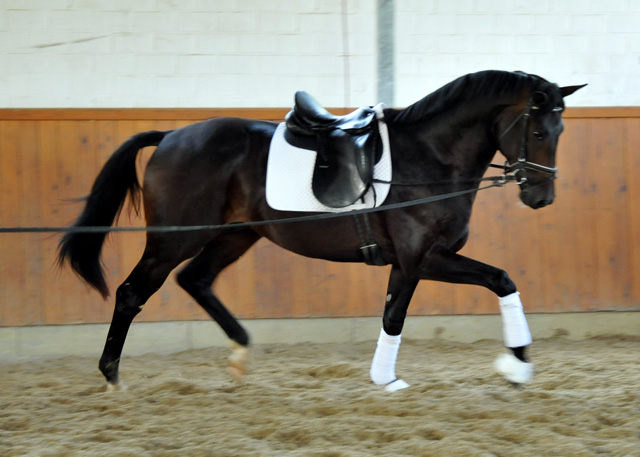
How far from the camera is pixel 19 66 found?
5.01 meters

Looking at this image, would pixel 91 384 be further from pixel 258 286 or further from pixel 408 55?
pixel 408 55

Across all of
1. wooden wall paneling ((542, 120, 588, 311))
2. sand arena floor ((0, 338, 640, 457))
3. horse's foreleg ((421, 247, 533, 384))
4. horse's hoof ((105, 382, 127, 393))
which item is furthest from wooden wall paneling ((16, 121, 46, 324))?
wooden wall paneling ((542, 120, 588, 311))

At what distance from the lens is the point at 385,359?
3.40 metres

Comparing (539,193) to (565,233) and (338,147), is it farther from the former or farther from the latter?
(565,233)

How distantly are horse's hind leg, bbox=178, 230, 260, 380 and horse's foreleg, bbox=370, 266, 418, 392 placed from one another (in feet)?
2.66

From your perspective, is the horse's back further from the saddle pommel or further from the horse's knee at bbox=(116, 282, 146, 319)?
the horse's knee at bbox=(116, 282, 146, 319)

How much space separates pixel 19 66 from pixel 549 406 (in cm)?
442

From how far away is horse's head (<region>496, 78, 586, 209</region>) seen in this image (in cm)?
313

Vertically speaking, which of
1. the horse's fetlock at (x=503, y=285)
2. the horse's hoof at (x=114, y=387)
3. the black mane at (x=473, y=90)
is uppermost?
the black mane at (x=473, y=90)

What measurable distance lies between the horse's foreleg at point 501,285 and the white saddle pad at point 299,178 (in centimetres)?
43

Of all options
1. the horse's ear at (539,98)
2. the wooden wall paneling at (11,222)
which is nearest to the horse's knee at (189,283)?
the wooden wall paneling at (11,222)

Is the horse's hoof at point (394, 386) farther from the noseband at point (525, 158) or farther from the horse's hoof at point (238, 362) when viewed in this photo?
the noseband at point (525, 158)

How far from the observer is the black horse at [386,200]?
3206 millimetres

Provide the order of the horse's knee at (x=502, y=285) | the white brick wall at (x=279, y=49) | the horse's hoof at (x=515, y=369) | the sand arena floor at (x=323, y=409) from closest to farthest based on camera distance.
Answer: the sand arena floor at (x=323, y=409) → the horse's knee at (x=502, y=285) → the horse's hoof at (x=515, y=369) → the white brick wall at (x=279, y=49)
